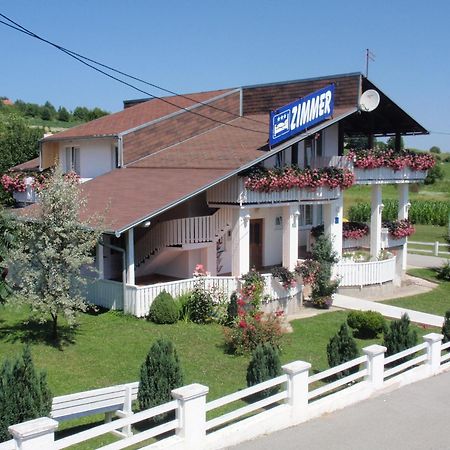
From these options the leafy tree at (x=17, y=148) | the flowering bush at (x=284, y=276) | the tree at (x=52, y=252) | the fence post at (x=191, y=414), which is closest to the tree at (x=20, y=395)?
the fence post at (x=191, y=414)

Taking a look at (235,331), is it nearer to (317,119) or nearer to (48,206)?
(48,206)

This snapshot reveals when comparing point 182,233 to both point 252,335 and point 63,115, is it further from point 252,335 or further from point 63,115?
point 63,115

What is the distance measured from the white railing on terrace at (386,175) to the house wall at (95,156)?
9.56 m

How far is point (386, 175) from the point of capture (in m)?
24.9

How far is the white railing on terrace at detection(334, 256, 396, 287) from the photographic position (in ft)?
77.3

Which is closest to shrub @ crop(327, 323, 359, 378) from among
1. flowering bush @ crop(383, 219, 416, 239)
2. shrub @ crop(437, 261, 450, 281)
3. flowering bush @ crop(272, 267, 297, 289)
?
flowering bush @ crop(272, 267, 297, 289)

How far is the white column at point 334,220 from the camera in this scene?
2303cm

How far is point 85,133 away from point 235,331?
13.2m

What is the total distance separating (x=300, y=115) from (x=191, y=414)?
13.9m

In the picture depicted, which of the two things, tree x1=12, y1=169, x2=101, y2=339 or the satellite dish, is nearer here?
tree x1=12, y1=169, x2=101, y2=339

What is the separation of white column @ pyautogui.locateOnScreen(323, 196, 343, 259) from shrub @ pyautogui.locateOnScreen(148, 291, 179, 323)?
7906 millimetres

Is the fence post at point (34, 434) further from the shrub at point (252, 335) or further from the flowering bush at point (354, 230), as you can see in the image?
the flowering bush at point (354, 230)

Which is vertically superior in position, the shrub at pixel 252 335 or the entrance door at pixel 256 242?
the entrance door at pixel 256 242

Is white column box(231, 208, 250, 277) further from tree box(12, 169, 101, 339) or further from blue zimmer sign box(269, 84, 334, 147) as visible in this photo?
tree box(12, 169, 101, 339)
